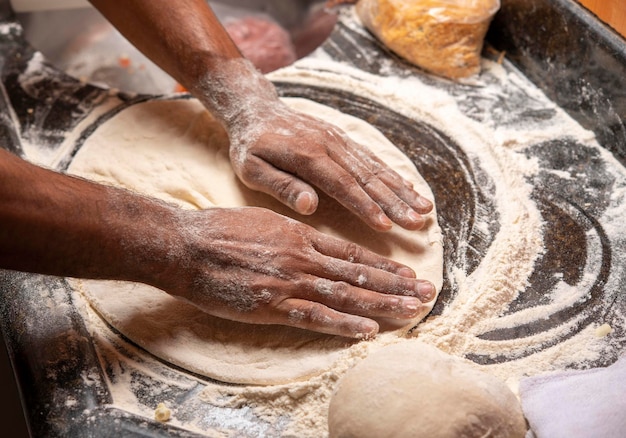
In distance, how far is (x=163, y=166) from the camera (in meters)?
1.47

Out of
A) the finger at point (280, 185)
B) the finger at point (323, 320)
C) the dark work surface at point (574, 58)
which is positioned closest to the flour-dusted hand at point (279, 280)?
the finger at point (323, 320)

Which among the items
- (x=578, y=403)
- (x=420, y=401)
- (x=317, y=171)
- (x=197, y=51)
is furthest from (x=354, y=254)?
(x=197, y=51)

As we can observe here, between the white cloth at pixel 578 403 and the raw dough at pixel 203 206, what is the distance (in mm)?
246

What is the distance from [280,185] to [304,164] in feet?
0.22

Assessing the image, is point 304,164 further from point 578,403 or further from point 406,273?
point 578,403

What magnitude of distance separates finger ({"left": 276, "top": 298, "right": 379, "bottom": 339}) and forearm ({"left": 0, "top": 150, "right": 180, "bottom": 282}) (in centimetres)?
24

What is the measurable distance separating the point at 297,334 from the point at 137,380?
0.29 meters

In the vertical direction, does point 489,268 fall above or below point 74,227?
below

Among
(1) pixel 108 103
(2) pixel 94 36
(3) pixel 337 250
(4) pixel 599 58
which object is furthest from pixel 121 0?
(4) pixel 599 58

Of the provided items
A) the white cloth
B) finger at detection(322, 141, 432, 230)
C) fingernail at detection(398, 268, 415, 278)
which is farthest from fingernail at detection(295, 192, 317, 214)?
the white cloth

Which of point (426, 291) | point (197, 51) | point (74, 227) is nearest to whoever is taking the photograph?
point (74, 227)

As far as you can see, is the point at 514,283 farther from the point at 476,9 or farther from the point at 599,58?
the point at 476,9

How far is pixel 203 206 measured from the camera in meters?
1.38

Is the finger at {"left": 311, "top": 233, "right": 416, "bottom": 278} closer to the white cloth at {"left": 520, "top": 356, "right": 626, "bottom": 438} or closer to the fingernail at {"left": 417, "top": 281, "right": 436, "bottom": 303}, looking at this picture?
the fingernail at {"left": 417, "top": 281, "right": 436, "bottom": 303}
